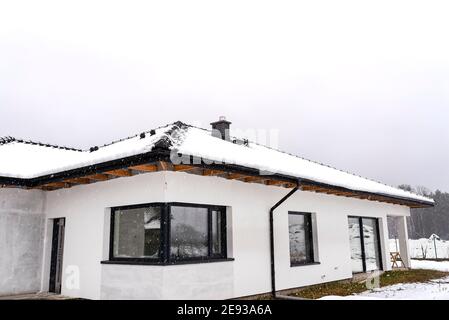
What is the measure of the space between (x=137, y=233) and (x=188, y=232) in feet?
3.44

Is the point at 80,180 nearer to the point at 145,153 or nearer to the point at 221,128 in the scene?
the point at 145,153

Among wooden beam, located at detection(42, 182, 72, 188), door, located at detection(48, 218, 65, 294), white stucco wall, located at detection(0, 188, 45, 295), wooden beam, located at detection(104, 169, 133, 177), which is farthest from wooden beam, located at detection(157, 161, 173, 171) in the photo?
white stucco wall, located at detection(0, 188, 45, 295)

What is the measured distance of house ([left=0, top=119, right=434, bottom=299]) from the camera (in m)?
6.93

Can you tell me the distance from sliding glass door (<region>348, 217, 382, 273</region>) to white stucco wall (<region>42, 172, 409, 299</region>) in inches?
101

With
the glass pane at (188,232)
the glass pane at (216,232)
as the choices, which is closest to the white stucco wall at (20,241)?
the glass pane at (188,232)

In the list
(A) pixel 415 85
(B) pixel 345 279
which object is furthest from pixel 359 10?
(B) pixel 345 279

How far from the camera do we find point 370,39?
73.9ft

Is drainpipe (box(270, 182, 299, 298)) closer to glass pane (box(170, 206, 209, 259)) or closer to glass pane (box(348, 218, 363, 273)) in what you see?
glass pane (box(170, 206, 209, 259))

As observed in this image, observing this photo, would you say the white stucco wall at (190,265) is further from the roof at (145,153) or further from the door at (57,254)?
the roof at (145,153)

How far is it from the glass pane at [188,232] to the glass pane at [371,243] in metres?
8.22

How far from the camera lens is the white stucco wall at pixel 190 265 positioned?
22.9 ft
